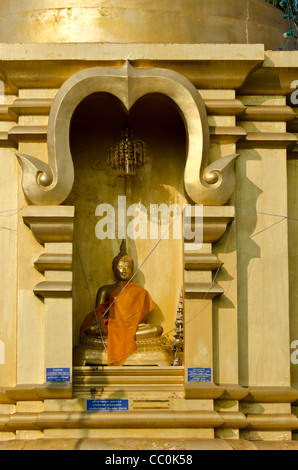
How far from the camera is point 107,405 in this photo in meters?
12.2

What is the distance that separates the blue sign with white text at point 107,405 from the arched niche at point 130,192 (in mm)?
1279

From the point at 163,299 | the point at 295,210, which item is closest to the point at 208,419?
the point at 163,299

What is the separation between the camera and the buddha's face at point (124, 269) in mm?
13227

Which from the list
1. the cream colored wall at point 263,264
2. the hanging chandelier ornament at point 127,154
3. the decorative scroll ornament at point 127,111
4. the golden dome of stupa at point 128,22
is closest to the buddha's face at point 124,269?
the hanging chandelier ornament at point 127,154

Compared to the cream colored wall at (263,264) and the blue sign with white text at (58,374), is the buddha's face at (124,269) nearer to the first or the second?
the cream colored wall at (263,264)

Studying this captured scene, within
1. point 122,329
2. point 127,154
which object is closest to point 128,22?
point 127,154

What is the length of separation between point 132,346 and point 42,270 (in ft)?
4.76

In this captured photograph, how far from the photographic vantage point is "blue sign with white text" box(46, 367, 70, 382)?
12164 mm

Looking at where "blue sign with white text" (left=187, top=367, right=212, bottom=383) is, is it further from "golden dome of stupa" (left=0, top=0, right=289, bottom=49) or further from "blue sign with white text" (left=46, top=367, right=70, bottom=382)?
"golden dome of stupa" (left=0, top=0, right=289, bottom=49)

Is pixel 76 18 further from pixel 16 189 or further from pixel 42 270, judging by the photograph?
pixel 42 270

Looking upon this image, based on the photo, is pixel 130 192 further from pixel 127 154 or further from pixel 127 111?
pixel 127 111

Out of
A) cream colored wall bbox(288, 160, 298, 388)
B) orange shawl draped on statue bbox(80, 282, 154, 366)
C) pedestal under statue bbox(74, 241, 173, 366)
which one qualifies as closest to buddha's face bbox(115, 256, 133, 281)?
pedestal under statue bbox(74, 241, 173, 366)

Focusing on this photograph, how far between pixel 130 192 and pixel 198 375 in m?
2.68

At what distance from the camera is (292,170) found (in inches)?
523
